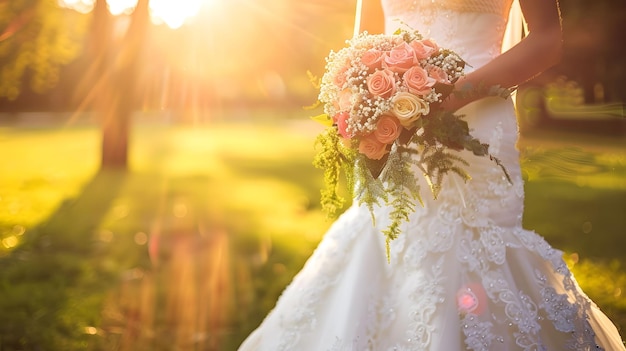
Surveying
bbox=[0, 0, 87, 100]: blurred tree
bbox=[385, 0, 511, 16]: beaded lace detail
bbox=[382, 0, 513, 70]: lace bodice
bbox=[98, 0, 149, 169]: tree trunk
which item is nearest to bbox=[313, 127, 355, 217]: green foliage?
bbox=[382, 0, 513, 70]: lace bodice

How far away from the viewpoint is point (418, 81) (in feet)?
8.23

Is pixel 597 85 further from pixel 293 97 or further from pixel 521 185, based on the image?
pixel 293 97

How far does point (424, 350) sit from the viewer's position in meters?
2.74

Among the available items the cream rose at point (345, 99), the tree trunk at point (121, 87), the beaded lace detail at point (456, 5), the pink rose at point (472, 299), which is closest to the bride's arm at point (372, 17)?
the beaded lace detail at point (456, 5)

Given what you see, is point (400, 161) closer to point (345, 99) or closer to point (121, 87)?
point (345, 99)

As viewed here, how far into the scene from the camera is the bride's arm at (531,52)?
275cm

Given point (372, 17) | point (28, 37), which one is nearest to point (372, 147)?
point (372, 17)

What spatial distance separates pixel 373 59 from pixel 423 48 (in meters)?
0.22

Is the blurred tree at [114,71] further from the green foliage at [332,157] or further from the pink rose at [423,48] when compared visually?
the pink rose at [423,48]

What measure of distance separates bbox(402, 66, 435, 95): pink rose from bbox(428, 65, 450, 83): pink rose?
3 cm

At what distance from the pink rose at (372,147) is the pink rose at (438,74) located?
0.35 meters

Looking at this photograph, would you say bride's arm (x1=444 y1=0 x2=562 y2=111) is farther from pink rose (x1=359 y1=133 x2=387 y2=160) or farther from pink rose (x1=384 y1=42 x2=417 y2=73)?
pink rose (x1=359 y1=133 x2=387 y2=160)

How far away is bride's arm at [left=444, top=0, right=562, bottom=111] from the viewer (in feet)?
9.01

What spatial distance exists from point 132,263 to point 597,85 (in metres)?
13.6
